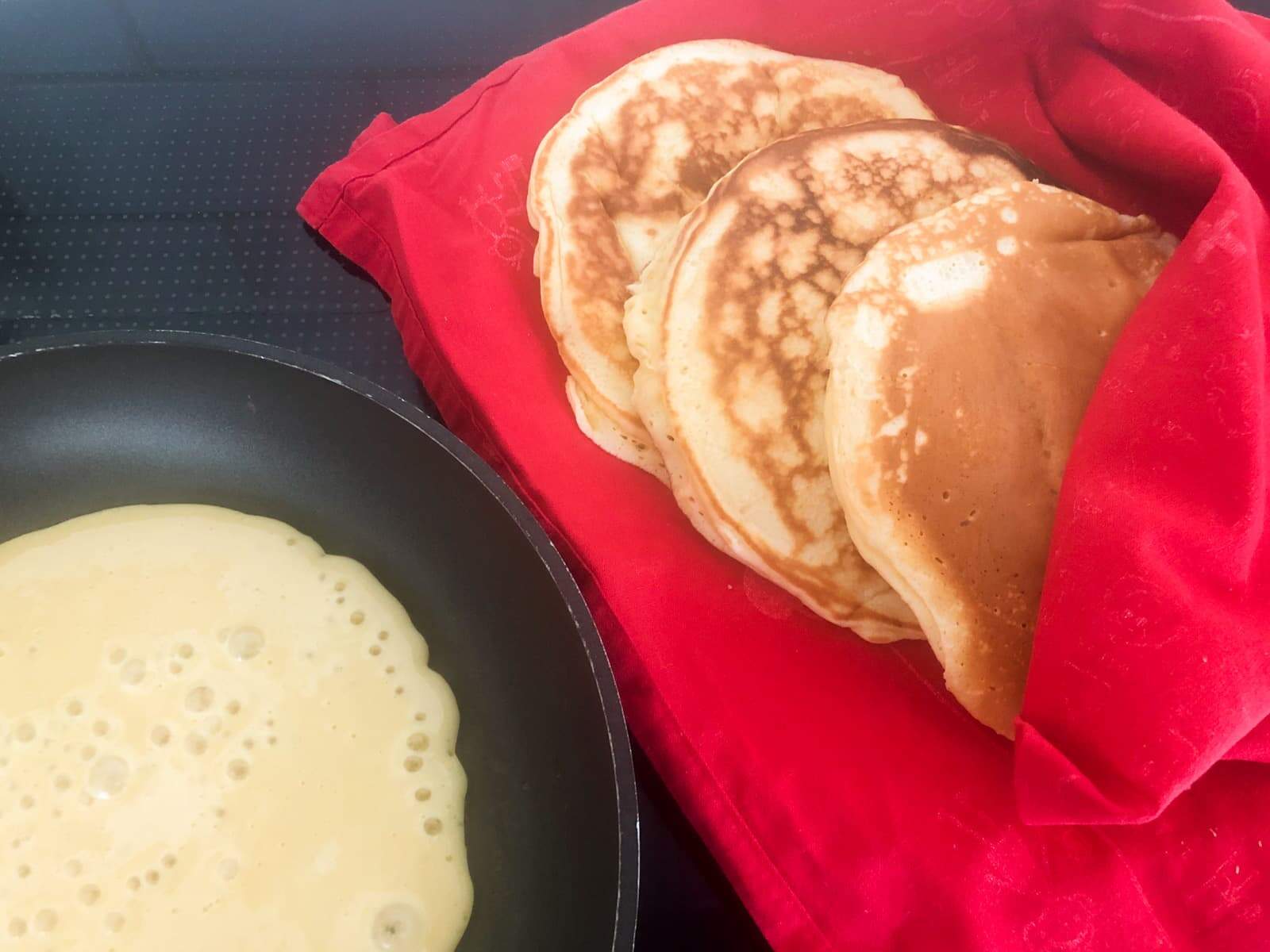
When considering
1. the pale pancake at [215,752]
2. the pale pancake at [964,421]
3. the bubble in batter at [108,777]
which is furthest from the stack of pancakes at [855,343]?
the bubble in batter at [108,777]

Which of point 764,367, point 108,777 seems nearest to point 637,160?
point 764,367

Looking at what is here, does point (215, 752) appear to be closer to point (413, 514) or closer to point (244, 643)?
point (244, 643)

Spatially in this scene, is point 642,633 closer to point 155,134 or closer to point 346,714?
point 346,714

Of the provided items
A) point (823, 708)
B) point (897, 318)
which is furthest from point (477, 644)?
point (897, 318)

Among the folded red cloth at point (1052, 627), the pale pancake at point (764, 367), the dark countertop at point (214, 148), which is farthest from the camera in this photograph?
the dark countertop at point (214, 148)

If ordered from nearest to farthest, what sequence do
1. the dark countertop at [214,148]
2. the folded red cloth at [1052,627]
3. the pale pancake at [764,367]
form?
the folded red cloth at [1052,627]
the pale pancake at [764,367]
the dark countertop at [214,148]

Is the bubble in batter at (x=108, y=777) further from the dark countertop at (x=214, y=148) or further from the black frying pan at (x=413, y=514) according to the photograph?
the dark countertop at (x=214, y=148)
